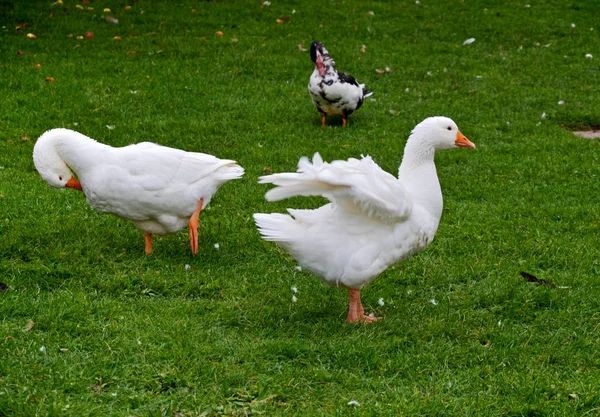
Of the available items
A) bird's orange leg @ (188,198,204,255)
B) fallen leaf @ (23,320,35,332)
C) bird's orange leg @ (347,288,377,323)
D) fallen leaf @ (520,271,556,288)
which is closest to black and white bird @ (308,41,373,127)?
bird's orange leg @ (188,198,204,255)

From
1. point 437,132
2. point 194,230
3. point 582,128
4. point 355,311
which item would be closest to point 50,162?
point 194,230

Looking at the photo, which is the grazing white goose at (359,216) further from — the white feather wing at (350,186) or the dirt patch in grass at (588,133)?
the dirt patch in grass at (588,133)

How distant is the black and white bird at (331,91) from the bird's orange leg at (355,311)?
16.1ft

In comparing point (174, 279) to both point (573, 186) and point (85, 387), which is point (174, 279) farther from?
point (573, 186)

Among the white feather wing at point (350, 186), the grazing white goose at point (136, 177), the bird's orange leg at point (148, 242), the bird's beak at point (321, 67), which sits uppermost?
the white feather wing at point (350, 186)

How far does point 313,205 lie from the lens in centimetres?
802

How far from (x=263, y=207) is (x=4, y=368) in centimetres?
356

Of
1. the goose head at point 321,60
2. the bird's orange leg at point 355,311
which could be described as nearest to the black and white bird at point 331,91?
the goose head at point 321,60

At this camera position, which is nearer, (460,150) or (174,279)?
(174,279)

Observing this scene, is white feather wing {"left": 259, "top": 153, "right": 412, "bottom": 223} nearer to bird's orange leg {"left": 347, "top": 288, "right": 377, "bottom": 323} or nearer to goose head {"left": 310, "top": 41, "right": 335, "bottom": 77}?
bird's orange leg {"left": 347, "top": 288, "right": 377, "bottom": 323}

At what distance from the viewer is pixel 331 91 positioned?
1021cm

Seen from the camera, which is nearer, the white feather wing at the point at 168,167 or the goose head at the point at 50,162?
the goose head at the point at 50,162

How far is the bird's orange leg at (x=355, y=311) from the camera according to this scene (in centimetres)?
572

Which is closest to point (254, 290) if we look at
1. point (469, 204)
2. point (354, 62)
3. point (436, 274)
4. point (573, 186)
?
point (436, 274)
